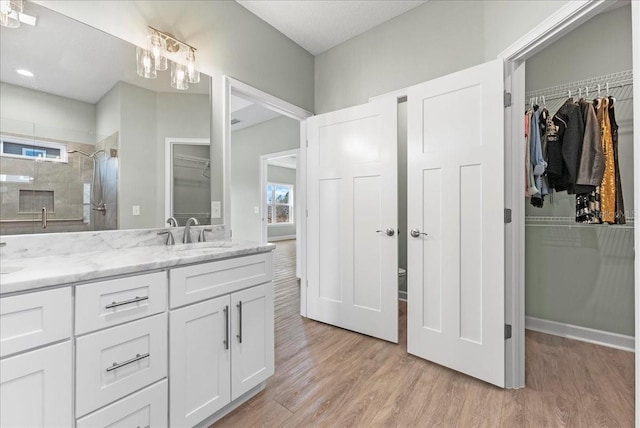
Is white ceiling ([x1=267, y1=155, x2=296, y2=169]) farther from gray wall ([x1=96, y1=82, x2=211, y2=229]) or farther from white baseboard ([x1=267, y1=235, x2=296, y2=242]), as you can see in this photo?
gray wall ([x1=96, y1=82, x2=211, y2=229])

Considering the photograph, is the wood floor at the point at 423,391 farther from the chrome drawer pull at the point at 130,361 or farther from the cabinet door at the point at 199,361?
the chrome drawer pull at the point at 130,361

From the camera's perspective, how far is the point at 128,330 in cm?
114

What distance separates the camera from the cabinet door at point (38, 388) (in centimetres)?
89

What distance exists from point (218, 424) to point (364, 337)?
4.44ft

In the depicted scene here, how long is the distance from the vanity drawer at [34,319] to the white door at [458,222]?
1.96 m

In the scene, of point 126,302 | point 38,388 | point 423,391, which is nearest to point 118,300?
point 126,302

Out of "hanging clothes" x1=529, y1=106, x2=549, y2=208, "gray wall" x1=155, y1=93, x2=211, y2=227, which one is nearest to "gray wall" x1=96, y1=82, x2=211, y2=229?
"gray wall" x1=155, y1=93, x2=211, y2=227

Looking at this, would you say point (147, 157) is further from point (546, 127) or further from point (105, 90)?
point (546, 127)

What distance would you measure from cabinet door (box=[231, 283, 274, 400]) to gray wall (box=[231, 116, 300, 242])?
12.2ft

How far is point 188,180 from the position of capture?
1.99m

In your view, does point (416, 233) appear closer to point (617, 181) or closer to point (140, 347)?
point (617, 181)

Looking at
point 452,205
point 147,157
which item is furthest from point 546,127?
point 147,157

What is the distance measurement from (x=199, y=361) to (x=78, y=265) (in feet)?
2.19

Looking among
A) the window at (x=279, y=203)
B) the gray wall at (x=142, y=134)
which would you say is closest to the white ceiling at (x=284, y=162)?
the window at (x=279, y=203)
